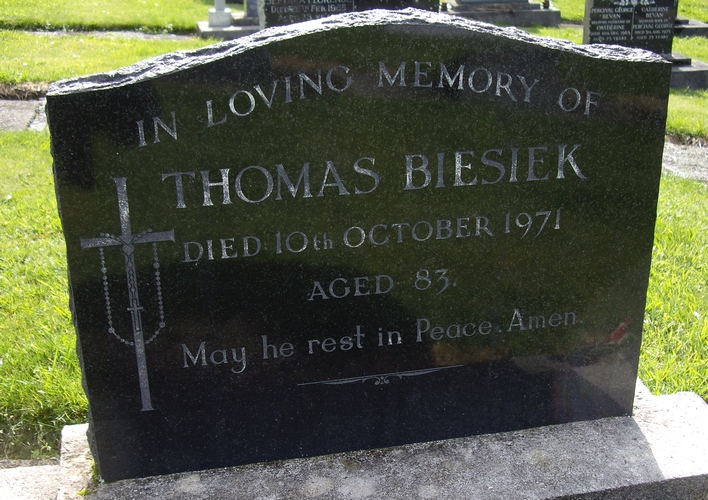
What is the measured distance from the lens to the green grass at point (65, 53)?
7902 mm

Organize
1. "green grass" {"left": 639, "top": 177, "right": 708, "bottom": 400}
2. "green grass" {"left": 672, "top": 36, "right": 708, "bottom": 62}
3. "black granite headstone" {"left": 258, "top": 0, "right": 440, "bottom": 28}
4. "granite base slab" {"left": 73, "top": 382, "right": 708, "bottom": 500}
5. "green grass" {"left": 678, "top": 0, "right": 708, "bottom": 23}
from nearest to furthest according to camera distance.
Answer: "granite base slab" {"left": 73, "top": 382, "right": 708, "bottom": 500}, "green grass" {"left": 639, "top": 177, "right": 708, "bottom": 400}, "black granite headstone" {"left": 258, "top": 0, "right": 440, "bottom": 28}, "green grass" {"left": 672, "top": 36, "right": 708, "bottom": 62}, "green grass" {"left": 678, "top": 0, "right": 708, "bottom": 23}

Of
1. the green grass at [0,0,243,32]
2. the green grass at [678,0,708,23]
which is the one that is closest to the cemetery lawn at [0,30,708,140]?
the green grass at [0,0,243,32]

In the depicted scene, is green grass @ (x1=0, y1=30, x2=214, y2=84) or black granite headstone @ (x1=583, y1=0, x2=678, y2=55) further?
black granite headstone @ (x1=583, y1=0, x2=678, y2=55)

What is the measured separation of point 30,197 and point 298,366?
3.21 meters

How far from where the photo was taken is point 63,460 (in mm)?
2803

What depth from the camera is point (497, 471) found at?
2.73 metres

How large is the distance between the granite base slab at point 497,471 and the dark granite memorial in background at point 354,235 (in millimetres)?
71

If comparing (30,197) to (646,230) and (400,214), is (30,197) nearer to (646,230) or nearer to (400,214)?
(400,214)

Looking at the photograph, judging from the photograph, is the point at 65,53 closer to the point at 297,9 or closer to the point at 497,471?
the point at 297,9

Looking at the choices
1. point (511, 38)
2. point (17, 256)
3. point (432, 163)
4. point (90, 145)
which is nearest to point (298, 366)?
point (432, 163)

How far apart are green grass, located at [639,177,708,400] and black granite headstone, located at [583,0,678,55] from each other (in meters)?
4.06

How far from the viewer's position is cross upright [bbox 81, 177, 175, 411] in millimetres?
2436

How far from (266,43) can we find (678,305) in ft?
8.55

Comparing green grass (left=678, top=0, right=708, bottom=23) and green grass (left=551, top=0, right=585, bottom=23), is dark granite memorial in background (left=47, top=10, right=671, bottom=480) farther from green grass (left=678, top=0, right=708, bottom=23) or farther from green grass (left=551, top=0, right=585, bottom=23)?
green grass (left=678, top=0, right=708, bottom=23)
